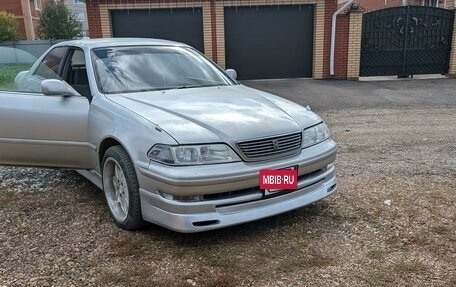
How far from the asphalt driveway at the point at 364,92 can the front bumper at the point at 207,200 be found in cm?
647

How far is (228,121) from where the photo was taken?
132 inches

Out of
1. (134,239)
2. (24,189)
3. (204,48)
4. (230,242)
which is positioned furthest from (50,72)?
(204,48)

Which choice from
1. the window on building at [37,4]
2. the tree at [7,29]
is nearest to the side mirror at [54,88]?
the tree at [7,29]

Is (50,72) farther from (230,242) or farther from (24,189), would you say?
(230,242)

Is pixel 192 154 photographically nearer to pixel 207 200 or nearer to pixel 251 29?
pixel 207 200

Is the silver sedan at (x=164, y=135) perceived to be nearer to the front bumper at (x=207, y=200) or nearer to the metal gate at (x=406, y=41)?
the front bumper at (x=207, y=200)

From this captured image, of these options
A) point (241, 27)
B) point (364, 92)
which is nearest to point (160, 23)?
point (241, 27)

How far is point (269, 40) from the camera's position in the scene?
13.6 meters

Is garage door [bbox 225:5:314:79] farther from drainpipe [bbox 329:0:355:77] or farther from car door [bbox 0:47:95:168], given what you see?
car door [bbox 0:47:95:168]

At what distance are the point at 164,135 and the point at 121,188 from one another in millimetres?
753

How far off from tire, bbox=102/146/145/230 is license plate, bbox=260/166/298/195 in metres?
0.94

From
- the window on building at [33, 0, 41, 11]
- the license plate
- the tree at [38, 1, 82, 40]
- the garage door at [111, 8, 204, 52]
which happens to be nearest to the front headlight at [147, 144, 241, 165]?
the license plate

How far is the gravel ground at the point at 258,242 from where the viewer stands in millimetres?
2926

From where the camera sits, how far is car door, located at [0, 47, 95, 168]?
4.04m
